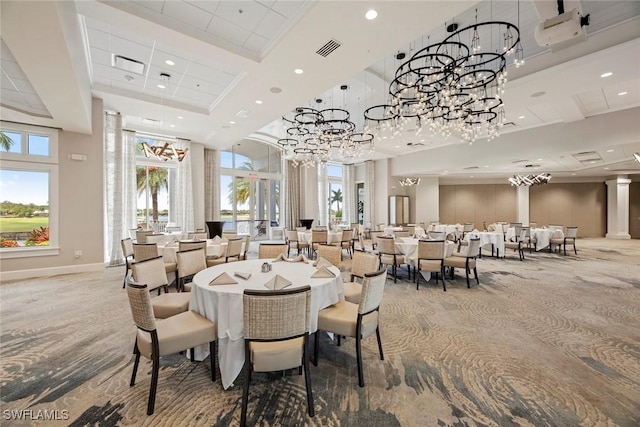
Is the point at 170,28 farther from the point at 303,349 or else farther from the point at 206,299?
the point at 303,349

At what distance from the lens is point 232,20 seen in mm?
3758

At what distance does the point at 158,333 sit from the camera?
2.21 m

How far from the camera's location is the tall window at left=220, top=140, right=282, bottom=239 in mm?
12133

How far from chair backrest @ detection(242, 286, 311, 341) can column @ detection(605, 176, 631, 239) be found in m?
19.6

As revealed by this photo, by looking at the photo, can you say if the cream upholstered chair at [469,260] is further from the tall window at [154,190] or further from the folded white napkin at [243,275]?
the tall window at [154,190]

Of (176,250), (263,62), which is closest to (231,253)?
(176,250)

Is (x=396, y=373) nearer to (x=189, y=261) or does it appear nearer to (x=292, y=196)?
(x=189, y=261)

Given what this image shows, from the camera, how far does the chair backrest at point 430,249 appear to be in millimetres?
5189

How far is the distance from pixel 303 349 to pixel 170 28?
4.37 m

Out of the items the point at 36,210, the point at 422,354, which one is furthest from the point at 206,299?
the point at 36,210

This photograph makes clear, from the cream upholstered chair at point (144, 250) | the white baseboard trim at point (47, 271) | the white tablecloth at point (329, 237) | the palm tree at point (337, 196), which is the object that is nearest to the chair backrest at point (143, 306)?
the cream upholstered chair at point (144, 250)

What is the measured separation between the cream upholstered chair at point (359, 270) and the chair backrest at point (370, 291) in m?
→ 0.53

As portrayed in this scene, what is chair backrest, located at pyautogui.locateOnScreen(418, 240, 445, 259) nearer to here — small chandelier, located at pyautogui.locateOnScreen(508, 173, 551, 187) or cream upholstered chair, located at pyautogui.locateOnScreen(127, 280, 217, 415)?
cream upholstered chair, located at pyautogui.locateOnScreen(127, 280, 217, 415)

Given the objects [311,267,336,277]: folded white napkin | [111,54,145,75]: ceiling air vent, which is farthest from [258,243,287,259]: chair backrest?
[111,54,145,75]: ceiling air vent
